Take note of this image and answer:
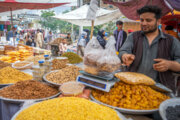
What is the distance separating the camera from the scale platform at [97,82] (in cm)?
118

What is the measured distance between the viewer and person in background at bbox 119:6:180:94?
4.98 ft

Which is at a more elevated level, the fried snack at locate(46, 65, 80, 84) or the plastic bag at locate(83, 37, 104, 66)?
the plastic bag at locate(83, 37, 104, 66)

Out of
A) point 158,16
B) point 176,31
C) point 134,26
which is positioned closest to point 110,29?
point 134,26

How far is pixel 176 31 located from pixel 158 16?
3942mm

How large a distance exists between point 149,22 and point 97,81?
2.85 ft

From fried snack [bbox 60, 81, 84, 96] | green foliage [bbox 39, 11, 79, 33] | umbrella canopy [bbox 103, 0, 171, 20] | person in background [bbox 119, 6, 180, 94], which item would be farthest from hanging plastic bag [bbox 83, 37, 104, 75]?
green foliage [bbox 39, 11, 79, 33]

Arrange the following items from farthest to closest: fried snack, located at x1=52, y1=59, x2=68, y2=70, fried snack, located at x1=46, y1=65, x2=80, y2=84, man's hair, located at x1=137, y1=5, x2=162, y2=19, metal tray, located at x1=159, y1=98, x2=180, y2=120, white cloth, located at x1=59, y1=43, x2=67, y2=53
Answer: white cloth, located at x1=59, y1=43, x2=67, y2=53 → fried snack, located at x1=52, y1=59, x2=68, y2=70 → fried snack, located at x1=46, y1=65, x2=80, y2=84 → man's hair, located at x1=137, y1=5, x2=162, y2=19 → metal tray, located at x1=159, y1=98, x2=180, y2=120

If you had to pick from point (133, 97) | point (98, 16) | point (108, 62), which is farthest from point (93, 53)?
point (98, 16)

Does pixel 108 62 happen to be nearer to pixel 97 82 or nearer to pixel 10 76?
pixel 97 82

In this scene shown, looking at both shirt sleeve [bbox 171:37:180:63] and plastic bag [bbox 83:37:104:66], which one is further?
shirt sleeve [bbox 171:37:180:63]

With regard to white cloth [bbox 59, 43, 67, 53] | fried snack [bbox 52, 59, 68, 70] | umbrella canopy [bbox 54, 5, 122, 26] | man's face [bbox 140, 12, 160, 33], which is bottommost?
fried snack [bbox 52, 59, 68, 70]

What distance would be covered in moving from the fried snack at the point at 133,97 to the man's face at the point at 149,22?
69 cm

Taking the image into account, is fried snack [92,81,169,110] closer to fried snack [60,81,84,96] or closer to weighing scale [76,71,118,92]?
weighing scale [76,71,118,92]

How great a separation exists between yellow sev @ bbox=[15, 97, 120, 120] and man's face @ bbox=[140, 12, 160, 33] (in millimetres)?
984
